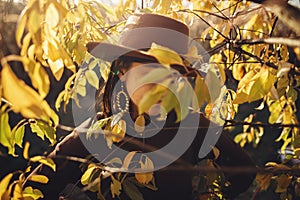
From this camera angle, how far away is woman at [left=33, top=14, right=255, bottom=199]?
36.8 inches

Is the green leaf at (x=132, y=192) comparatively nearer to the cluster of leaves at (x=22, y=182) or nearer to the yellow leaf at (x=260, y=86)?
the cluster of leaves at (x=22, y=182)

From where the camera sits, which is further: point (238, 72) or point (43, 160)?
point (238, 72)

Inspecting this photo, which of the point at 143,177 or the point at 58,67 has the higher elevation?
the point at 58,67

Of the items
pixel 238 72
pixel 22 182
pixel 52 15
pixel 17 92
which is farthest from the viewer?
pixel 238 72

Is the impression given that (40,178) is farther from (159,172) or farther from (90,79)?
(159,172)

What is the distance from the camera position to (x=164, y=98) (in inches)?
18.9

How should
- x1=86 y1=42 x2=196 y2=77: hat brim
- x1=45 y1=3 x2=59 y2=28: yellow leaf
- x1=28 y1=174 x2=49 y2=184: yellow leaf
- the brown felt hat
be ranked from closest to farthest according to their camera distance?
x1=45 y1=3 x2=59 y2=28: yellow leaf < x1=28 y1=174 x2=49 y2=184: yellow leaf < x1=86 y1=42 x2=196 y2=77: hat brim < the brown felt hat

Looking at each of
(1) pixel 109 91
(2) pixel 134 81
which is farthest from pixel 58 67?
(1) pixel 109 91

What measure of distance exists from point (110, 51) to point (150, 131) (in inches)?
7.9

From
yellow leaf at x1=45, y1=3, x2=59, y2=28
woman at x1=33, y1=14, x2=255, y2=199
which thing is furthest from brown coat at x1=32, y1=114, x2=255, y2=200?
yellow leaf at x1=45, y1=3, x2=59, y2=28

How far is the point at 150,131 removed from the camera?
967 millimetres

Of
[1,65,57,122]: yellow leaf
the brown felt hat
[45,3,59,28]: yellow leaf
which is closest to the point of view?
[1,65,57,122]: yellow leaf

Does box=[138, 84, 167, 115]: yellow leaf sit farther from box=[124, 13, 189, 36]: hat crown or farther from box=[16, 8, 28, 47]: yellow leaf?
box=[124, 13, 189, 36]: hat crown

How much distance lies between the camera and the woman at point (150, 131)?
935mm
